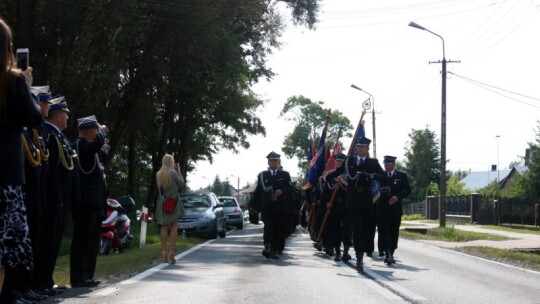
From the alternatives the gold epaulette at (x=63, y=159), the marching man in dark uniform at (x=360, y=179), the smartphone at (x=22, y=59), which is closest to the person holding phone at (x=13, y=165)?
the smartphone at (x=22, y=59)

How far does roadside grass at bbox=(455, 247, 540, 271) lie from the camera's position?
14.8m

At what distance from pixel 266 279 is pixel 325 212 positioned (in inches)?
240

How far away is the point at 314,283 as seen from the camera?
10.1 meters

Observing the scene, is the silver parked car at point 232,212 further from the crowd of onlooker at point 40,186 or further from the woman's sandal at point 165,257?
the crowd of onlooker at point 40,186

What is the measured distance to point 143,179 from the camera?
50.2 meters

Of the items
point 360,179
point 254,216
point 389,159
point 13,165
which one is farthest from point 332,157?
point 13,165

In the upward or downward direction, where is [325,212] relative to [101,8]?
downward

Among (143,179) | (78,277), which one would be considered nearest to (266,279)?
(78,277)

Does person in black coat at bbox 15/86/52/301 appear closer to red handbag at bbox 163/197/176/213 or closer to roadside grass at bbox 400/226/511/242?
red handbag at bbox 163/197/176/213

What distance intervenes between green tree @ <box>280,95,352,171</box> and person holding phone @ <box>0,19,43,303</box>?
9425cm

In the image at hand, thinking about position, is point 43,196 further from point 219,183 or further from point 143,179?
point 219,183

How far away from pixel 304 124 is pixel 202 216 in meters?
78.5

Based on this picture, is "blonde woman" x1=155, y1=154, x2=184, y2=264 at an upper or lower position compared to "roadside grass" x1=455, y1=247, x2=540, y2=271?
upper

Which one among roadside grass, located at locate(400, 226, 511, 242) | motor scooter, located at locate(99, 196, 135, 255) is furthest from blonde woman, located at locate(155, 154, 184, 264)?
roadside grass, located at locate(400, 226, 511, 242)
